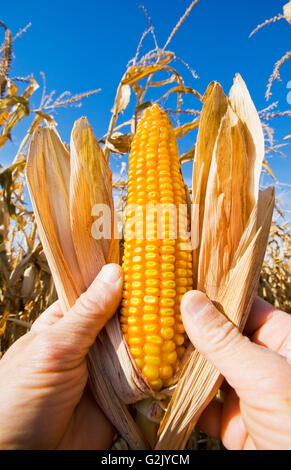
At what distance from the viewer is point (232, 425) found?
152 centimetres

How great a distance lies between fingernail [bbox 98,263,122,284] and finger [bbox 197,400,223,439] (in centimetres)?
110

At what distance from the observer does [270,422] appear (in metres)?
1.01

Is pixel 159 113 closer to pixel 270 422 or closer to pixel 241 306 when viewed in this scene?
pixel 241 306

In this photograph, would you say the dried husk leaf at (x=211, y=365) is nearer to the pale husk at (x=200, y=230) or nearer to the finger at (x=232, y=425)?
the pale husk at (x=200, y=230)

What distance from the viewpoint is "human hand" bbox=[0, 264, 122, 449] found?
1.06 metres

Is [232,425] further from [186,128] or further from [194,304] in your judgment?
[186,128]

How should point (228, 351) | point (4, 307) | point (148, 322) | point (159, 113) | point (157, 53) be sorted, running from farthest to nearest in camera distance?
point (4, 307) → point (157, 53) → point (159, 113) → point (148, 322) → point (228, 351)

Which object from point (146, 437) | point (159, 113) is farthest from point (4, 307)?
point (159, 113)

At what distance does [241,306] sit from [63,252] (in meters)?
0.91

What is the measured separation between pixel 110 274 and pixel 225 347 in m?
0.60

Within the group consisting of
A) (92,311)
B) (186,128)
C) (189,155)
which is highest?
(186,128)

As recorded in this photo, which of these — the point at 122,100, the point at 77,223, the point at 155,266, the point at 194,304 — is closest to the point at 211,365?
the point at 194,304

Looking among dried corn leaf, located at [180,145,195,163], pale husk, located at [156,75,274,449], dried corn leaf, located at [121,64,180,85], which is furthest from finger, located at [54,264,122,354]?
dried corn leaf, located at [121,64,180,85]
